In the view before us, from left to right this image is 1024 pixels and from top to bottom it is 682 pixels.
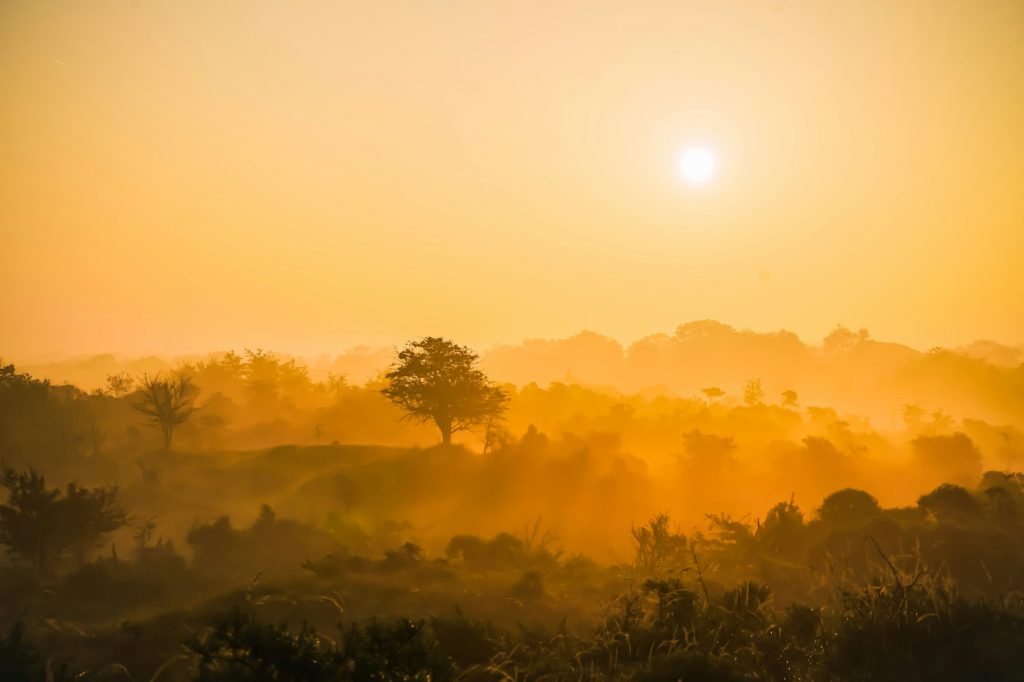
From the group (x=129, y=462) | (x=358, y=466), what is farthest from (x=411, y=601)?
(x=129, y=462)

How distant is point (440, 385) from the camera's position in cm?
5175

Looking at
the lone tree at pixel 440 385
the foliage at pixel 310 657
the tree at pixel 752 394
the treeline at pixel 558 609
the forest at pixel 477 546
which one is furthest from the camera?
the tree at pixel 752 394

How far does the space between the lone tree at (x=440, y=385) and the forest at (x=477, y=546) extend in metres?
0.20

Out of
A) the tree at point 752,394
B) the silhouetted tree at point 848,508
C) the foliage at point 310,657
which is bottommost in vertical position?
the silhouetted tree at point 848,508

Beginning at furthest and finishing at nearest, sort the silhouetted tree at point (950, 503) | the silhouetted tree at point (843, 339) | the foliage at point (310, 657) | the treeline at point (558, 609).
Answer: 1. the silhouetted tree at point (843, 339)
2. the silhouetted tree at point (950, 503)
3. the treeline at point (558, 609)
4. the foliage at point (310, 657)

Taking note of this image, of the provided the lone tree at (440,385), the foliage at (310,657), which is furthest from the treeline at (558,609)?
the lone tree at (440,385)

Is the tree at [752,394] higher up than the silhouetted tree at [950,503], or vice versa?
the tree at [752,394]

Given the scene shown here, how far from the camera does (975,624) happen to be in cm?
1088

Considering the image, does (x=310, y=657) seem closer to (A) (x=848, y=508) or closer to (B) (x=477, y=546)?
(B) (x=477, y=546)

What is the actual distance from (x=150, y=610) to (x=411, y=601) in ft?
37.2

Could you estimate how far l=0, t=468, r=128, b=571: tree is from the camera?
24.6 meters

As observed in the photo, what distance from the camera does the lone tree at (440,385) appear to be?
51812 mm

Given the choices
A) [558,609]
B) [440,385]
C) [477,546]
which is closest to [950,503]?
[558,609]

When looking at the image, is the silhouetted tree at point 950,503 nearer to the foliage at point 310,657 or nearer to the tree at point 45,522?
the foliage at point 310,657
